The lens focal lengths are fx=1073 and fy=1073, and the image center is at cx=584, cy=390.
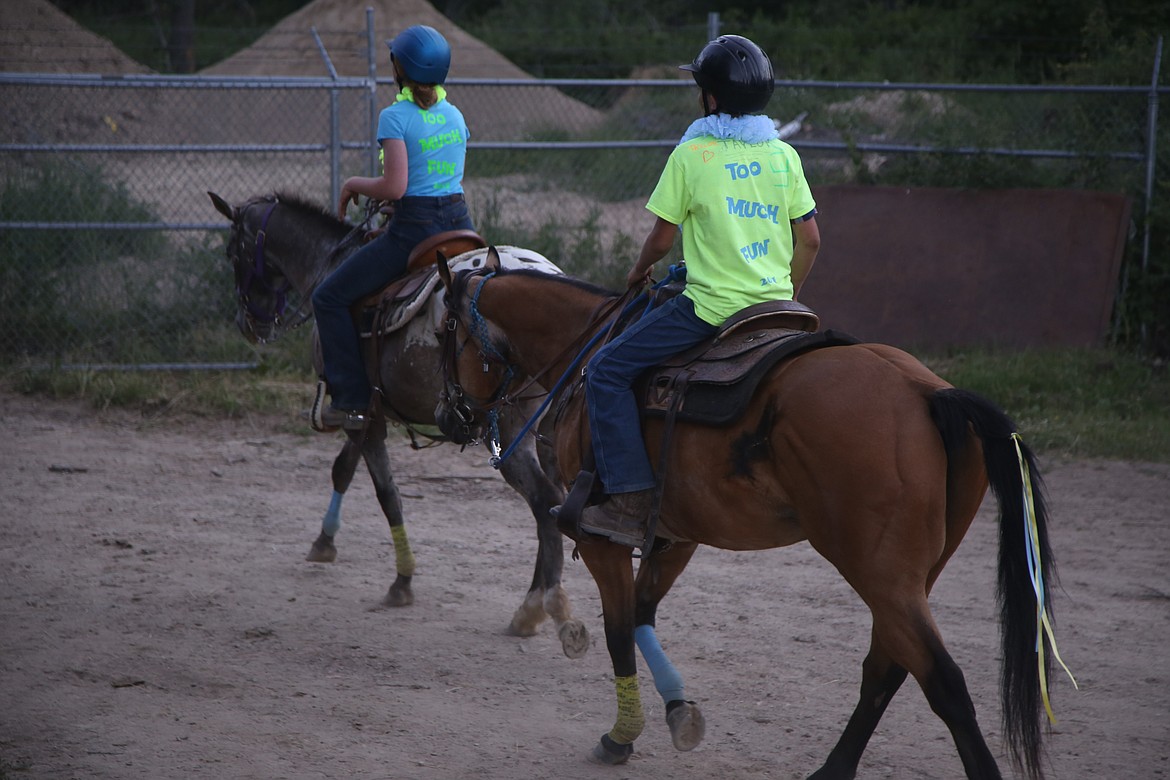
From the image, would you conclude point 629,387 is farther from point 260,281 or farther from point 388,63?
point 388,63

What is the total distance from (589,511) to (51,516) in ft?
14.5

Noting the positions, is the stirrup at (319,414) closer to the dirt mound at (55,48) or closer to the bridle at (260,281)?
the bridle at (260,281)

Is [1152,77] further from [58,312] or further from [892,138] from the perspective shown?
[58,312]

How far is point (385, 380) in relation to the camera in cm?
562

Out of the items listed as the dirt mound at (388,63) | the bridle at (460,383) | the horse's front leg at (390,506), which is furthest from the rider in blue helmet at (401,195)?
the dirt mound at (388,63)

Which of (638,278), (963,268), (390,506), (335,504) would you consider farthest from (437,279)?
(963,268)

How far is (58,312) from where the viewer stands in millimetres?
9414

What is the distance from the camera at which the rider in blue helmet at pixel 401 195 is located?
206 inches

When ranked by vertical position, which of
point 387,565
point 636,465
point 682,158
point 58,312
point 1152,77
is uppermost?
point 1152,77

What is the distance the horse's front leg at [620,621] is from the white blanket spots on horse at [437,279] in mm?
1631

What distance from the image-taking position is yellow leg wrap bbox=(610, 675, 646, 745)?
4.04m

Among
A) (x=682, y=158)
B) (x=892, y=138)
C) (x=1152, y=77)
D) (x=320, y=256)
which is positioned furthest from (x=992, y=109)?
(x=682, y=158)

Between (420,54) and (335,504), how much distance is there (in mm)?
2539

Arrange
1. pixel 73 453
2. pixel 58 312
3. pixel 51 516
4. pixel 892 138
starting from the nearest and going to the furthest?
pixel 51 516
pixel 73 453
pixel 58 312
pixel 892 138
